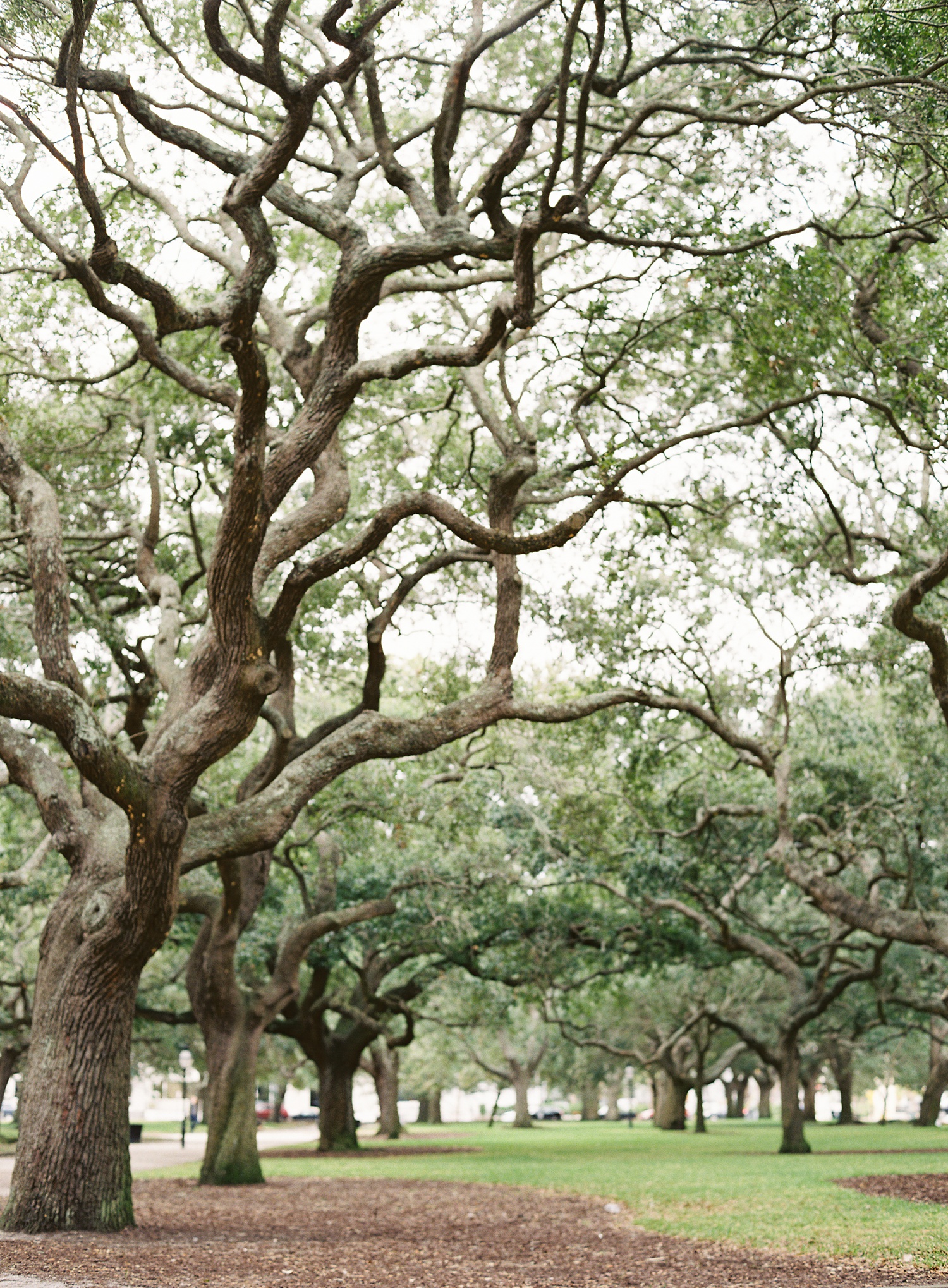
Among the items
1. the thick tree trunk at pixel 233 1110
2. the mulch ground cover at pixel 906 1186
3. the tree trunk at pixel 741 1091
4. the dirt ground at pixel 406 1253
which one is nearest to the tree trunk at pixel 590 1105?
the tree trunk at pixel 741 1091

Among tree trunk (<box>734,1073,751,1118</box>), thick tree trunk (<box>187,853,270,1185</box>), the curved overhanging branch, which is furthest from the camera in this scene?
tree trunk (<box>734,1073,751,1118</box>)

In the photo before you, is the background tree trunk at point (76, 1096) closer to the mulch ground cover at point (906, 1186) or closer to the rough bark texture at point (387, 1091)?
the mulch ground cover at point (906, 1186)

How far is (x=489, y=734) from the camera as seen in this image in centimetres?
1864

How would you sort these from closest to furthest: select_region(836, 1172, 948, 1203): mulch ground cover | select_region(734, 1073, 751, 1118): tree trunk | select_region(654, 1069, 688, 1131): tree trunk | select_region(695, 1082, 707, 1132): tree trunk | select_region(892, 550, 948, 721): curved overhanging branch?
select_region(892, 550, 948, 721): curved overhanging branch → select_region(836, 1172, 948, 1203): mulch ground cover → select_region(695, 1082, 707, 1132): tree trunk → select_region(654, 1069, 688, 1131): tree trunk → select_region(734, 1073, 751, 1118): tree trunk

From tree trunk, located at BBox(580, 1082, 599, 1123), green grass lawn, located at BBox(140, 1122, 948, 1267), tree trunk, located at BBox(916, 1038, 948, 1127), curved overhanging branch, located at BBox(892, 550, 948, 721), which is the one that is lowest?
tree trunk, located at BBox(580, 1082, 599, 1123)

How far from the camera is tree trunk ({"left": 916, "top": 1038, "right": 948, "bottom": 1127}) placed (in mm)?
35750

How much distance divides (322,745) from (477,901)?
40.2 feet

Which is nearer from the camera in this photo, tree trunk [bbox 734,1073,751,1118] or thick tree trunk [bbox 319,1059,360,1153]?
thick tree trunk [bbox 319,1059,360,1153]

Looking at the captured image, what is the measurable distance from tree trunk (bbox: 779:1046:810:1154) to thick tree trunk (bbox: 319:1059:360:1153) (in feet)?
31.0

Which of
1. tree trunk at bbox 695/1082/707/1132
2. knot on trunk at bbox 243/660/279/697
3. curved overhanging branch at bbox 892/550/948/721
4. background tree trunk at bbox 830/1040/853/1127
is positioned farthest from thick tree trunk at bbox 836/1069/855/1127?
knot on trunk at bbox 243/660/279/697

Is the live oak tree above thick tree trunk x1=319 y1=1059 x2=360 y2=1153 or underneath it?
above

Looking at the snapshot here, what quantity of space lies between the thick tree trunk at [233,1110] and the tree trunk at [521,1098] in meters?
31.5

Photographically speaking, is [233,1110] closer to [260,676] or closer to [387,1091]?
[260,676]

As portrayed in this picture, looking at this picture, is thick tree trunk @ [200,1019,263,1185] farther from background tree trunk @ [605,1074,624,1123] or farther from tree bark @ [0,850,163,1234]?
background tree trunk @ [605,1074,624,1123]
